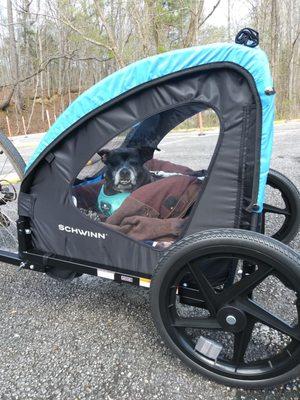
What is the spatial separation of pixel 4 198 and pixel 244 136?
1900 mm

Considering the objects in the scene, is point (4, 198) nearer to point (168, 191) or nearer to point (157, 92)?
point (168, 191)

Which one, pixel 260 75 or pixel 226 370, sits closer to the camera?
pixel 260 75

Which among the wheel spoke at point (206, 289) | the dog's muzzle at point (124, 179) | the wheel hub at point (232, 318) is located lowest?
the wheel hub at point (232, 318)

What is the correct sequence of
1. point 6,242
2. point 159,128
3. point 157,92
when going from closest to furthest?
point 157,92, point 159,128, point 6,242

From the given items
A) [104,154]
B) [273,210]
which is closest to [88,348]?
[104,154]

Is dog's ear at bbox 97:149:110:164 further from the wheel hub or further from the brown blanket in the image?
the wheel hub

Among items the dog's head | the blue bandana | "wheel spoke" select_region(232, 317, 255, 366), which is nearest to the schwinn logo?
the blue bandana

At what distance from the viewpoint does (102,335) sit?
1.87 meters

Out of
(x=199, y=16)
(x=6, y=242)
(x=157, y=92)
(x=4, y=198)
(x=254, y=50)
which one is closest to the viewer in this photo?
(x=254, y=50)

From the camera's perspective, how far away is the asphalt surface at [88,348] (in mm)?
1516

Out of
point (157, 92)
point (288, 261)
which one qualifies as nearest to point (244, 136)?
point (157, 92)

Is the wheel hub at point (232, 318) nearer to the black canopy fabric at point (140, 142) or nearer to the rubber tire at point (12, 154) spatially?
the black canopy fabric at point (140, 142)

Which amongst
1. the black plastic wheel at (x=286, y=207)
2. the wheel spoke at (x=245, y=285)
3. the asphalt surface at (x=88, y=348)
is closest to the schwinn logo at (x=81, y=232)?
the asphalt surface at (x=88, y=348)

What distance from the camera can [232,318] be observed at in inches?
57.0
